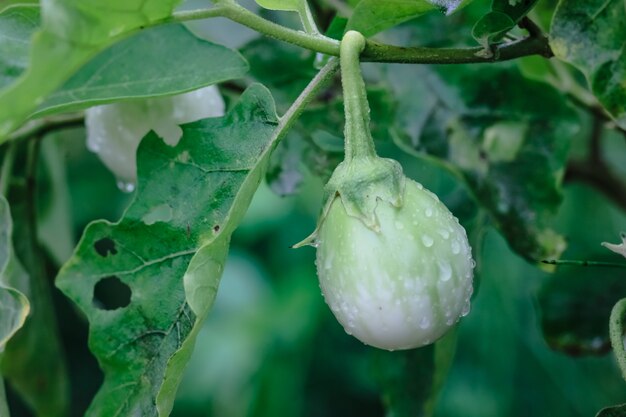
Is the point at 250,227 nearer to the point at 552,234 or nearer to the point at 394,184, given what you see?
the point at 552,234

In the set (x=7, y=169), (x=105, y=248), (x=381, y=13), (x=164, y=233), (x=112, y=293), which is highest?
(x=381, y=13)

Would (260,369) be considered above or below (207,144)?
below

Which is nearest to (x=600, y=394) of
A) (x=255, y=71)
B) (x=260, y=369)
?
(x=260, y=369)

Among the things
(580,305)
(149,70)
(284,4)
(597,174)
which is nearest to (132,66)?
(149,70)

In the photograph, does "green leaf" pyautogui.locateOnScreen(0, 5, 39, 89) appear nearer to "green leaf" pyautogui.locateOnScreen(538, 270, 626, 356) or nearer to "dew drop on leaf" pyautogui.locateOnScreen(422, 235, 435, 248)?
"dew drop on leaf" pyautogui.locateOnScreen(422, 235, 435, 248)

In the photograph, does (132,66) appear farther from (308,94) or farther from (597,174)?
(597,174)

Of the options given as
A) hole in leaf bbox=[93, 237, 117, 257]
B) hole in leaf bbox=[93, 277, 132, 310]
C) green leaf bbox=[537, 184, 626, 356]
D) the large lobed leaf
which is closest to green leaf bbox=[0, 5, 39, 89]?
the large lobed leaf

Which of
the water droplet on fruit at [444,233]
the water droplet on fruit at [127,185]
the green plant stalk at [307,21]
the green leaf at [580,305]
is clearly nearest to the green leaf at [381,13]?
the green plant stalk at [307,21]
